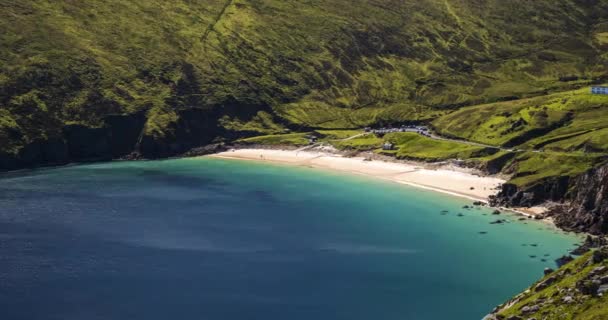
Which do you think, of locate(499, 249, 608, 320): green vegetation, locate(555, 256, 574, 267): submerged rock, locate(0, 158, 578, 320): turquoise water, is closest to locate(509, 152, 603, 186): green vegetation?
locate(0, 158, 578, 320): turquoise water

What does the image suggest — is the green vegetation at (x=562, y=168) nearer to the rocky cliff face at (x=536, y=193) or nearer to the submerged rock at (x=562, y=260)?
the rocky cliff face at (x=536, y=193)

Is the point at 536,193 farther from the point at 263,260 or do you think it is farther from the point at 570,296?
the point at 570,296

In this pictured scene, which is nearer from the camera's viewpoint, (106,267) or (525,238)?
(106,267)

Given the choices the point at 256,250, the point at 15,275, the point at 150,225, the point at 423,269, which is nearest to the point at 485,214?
the point at 423,269

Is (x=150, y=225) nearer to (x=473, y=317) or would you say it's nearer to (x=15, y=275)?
(x=15, y=275)

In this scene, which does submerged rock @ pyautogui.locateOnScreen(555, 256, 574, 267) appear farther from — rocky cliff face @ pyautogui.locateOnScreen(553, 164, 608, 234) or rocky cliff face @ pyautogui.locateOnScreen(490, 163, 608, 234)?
rocky cliff face @ pyautogui.locateOnScreen(490, 163, 608, 234)

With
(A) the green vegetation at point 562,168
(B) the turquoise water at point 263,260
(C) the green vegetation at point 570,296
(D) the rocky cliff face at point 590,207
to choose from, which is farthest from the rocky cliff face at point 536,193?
(C) the green vegetation at point 570,296

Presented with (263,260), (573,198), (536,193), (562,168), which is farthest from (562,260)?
(562,168)

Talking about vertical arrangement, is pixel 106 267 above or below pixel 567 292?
below
